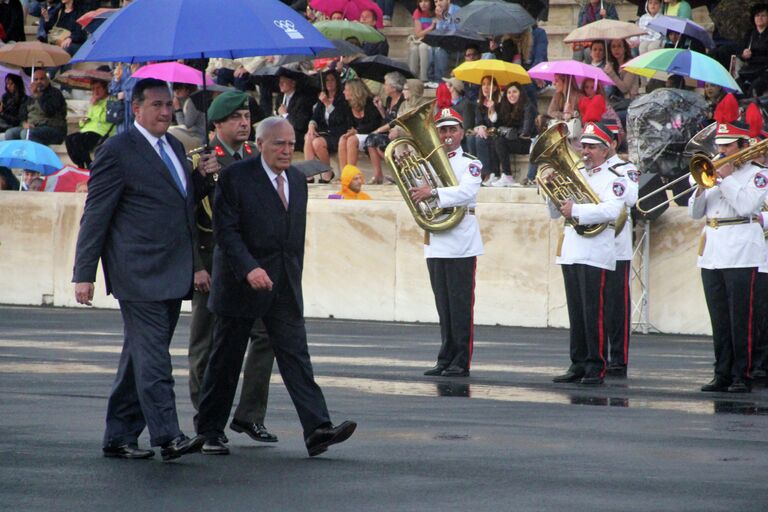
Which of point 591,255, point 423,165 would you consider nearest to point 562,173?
point 591,255

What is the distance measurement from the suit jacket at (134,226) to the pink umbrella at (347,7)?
1614 centimetres

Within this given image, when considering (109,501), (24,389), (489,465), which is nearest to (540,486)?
(489,465)

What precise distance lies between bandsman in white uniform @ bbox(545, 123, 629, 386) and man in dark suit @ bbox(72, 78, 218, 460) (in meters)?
5.17

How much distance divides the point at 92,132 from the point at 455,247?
11603mm

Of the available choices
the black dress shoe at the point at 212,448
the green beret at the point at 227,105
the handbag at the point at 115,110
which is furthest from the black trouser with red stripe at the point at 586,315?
the handbag at the point at 115,110

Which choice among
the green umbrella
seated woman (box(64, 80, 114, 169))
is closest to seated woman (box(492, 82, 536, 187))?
the green umbrella

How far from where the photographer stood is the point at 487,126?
69.0 ft

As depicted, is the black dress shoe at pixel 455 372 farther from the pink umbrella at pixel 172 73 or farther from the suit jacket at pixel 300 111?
the suit jacket at pixel 300 111

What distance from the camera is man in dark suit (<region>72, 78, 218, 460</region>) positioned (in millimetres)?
8258

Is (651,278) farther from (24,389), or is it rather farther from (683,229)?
(24,389)

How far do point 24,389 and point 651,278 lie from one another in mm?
8690

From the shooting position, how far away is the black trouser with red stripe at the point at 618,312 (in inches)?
545

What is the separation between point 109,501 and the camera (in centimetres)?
721

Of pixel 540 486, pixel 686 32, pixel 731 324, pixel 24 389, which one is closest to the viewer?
pixel 540 486
